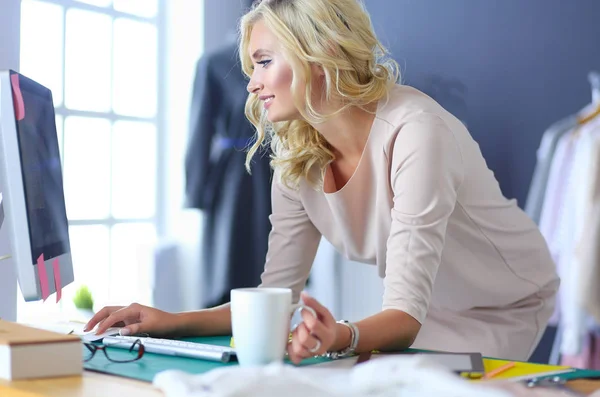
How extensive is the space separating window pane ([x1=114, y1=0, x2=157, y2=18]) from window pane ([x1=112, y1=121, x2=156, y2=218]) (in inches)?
19.5

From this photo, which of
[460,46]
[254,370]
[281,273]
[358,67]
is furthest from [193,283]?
[254,370]

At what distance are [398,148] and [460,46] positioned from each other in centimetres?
198

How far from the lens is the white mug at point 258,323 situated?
91cm

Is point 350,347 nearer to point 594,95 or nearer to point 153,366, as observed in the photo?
point 153,366

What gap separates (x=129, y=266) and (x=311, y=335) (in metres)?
2.52

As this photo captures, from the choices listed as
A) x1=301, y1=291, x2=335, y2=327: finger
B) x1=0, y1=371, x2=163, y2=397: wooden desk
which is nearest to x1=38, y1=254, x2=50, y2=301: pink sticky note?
x1=0, y1=371, x2=163, y2=397: wooden desk

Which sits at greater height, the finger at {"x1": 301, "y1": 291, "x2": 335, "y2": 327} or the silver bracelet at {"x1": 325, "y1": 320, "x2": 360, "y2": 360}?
the finger at {"x1": 301, "y1": 291, "x2": 335, "y2": 327}

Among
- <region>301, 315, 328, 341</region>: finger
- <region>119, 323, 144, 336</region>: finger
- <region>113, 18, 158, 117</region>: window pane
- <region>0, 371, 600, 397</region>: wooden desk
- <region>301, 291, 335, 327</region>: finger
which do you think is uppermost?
<region>113, 18, 158, 117</region>: window pane

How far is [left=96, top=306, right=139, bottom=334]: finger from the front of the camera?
1.24 m

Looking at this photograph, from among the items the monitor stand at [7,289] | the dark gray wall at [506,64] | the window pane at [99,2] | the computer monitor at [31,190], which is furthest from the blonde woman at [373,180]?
the window pane at [99,2]

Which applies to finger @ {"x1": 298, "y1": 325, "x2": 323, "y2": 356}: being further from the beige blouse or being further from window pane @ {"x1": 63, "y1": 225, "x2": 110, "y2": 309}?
window pane @ {"x1": 63, "y1": 225, "x2": 110, "y2": 309}

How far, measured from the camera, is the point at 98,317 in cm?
129

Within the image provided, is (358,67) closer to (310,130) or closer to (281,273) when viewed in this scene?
(310,130)

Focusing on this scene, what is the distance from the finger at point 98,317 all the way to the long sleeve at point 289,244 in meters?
0.42
